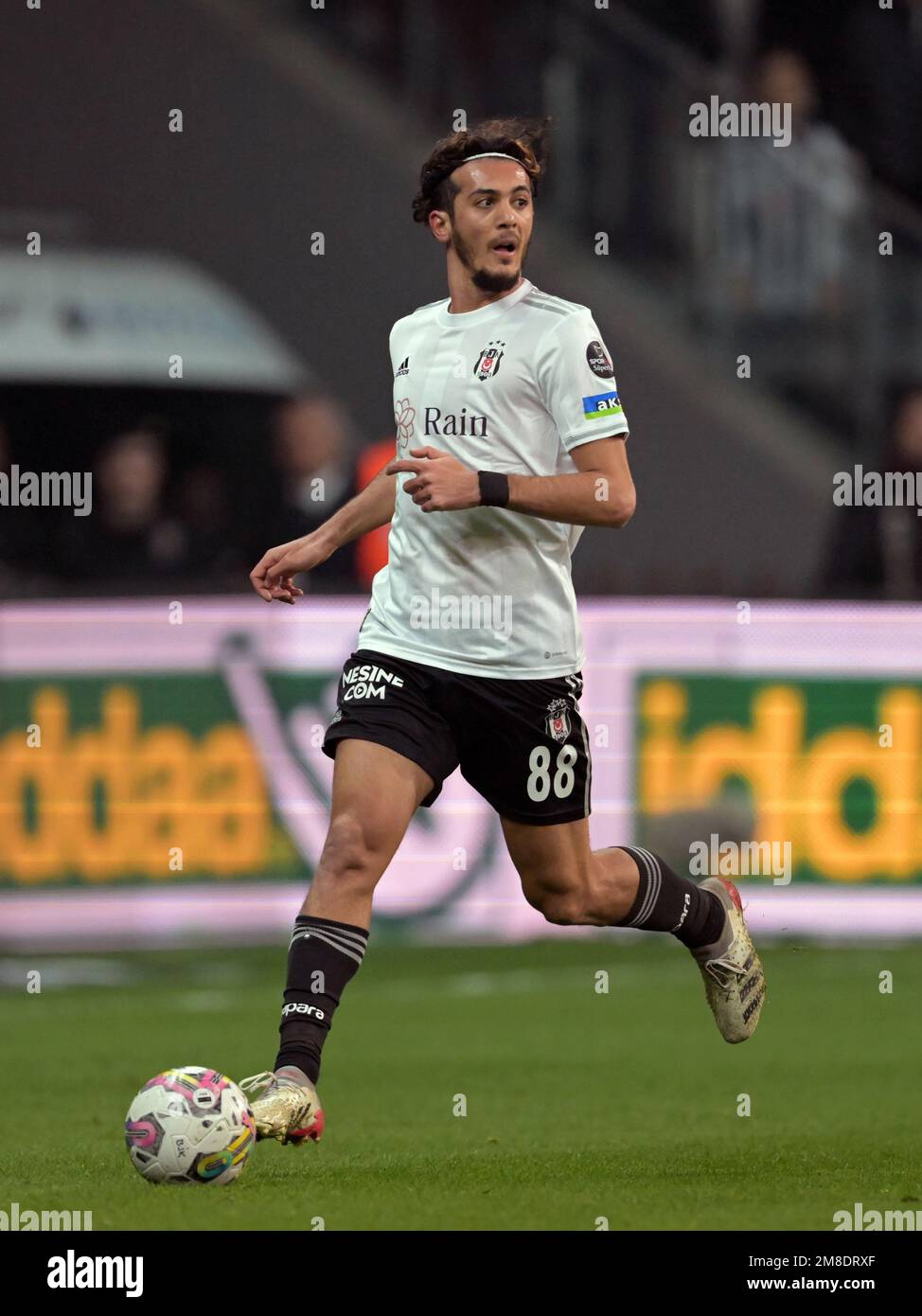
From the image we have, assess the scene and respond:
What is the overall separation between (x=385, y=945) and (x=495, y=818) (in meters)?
0.80

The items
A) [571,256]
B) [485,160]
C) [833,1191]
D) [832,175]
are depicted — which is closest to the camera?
[833,1191]

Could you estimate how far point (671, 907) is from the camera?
727cm

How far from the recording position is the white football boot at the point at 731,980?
7.46m

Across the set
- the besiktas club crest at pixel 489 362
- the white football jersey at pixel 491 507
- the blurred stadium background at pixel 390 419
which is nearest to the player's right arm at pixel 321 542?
the white football jersey at pixel 491 507

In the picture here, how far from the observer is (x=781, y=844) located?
12930 millimetres

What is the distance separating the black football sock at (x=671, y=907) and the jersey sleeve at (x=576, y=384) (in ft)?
4.24

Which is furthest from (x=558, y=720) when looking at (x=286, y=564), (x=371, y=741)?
(x=286, y=564)

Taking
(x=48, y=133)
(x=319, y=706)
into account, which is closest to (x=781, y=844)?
(x=319, y=706)

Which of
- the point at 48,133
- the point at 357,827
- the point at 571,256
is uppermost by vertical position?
the point at 48,133

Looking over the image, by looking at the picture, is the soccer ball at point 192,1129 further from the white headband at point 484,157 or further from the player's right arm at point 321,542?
the white headband at point 484,157

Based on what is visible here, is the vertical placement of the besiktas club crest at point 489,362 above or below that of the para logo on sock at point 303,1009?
above

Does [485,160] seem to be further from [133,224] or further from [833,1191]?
[133,224]

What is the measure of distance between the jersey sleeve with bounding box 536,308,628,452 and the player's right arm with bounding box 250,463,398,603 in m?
0.52

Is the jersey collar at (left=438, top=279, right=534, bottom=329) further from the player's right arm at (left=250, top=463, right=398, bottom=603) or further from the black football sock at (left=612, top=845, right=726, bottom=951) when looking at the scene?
the black football sock at (left=612, top=845, right=726, bottom=951)
